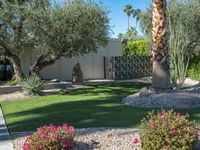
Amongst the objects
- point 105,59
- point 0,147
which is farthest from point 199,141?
point 105,59

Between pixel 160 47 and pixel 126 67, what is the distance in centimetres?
1397

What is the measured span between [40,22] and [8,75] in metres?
6.70

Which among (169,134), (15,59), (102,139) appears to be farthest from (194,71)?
(169,134)

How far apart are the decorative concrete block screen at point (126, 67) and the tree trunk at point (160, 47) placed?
13.2m

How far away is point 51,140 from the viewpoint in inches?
247

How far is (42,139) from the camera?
630 cm

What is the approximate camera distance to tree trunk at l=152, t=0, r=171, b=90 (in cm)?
1275

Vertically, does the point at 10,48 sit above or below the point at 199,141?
above

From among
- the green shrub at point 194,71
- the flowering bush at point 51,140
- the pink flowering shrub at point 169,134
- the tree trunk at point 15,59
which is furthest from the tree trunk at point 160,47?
the green shrub at point 194,71

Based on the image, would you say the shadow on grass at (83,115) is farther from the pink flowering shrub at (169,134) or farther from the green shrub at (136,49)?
the green shrub at (136,49)

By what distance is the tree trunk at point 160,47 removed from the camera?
41.8 feet

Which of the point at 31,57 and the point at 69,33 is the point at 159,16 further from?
the point at 31,57

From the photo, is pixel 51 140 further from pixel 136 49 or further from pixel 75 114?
pixel 136 49

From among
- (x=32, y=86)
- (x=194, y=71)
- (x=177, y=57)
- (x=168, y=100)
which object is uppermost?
(x=177, y=57)
